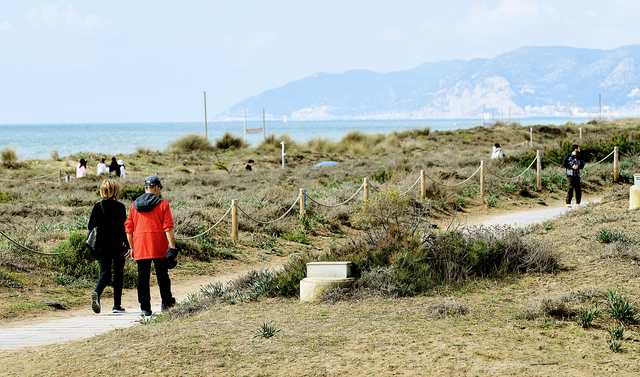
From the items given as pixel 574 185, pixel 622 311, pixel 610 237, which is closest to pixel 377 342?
pixel 622 311

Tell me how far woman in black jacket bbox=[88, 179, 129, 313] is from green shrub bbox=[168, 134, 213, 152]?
32.7 meters

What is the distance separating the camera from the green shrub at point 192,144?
40688 millimetres

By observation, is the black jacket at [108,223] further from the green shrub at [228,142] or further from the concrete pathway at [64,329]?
the green shrub at [228,142]

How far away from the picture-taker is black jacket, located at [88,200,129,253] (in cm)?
784

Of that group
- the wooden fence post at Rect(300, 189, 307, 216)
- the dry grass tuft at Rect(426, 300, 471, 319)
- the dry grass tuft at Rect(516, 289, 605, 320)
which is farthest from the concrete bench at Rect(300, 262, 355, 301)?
the wooden fence post at Rect(300, 189, 307, 216)

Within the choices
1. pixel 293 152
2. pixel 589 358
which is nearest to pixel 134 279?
pixel 589 358

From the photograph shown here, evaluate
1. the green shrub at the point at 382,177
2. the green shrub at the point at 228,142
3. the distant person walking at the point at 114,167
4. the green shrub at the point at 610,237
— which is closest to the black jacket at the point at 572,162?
the green shrub at the point at 382,177

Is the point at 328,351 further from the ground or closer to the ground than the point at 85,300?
further from the ground

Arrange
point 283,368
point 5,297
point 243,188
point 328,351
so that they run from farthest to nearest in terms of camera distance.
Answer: point 243,188 < point 5,297 < point 328,351 < point 283,368

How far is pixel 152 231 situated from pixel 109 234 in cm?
92

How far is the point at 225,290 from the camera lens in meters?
7.92

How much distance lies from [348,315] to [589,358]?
2291mm

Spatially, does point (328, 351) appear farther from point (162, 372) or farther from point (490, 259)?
point (490, 259)

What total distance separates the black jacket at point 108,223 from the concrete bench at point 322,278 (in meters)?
2.46
